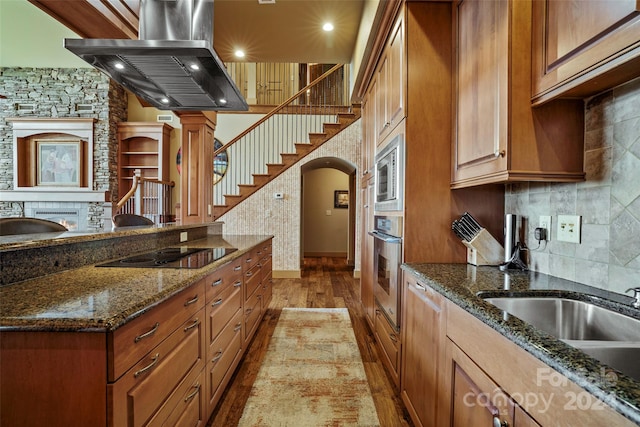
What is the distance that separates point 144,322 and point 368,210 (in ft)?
8.36

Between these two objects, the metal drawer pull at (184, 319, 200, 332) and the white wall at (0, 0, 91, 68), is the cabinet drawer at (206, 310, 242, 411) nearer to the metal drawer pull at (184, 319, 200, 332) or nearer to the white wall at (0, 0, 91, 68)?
the metal drawer pull at (184, 319, 200, 332)

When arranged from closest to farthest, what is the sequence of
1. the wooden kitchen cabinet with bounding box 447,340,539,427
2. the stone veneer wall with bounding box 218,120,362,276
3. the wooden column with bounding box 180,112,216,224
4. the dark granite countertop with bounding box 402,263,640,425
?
the dark granite countertop with bounding box 402,263,640,425 → the wooden kitchen cabinet with bounding box 447,340,539,427 → the wooden column with bounding box 180,112,216,224 → the stone veneer wall with bounding box 218,120,362,276

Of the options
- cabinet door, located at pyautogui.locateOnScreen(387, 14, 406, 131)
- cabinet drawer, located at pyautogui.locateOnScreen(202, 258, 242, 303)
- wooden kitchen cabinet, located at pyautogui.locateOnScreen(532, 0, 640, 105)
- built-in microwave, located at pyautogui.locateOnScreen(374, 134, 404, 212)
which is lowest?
cabinet drawer, located at pyautogui.locateOnScreen(202, 258, 242, 303)

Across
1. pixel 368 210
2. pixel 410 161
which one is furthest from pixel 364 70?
pixel 410 161

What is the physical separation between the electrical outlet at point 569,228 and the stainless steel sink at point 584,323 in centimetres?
32

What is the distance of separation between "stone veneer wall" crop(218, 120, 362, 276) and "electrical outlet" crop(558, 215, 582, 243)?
431 centimetres

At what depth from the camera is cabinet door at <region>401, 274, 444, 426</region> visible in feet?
4.53

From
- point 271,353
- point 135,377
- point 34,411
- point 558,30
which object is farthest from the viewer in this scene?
point 271,353

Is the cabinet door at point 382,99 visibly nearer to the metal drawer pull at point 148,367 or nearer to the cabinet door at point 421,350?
the cabinet door at point 421,350

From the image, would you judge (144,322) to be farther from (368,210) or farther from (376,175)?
(368,210)

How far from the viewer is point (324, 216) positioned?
839 cm

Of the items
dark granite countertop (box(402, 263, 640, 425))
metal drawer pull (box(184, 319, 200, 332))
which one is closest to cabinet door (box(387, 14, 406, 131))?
dark granite countertop (box(402, 263, 640, 425))

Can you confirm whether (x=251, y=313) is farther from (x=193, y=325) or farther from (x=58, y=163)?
(x=58, y=163)

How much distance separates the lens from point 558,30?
45.0 inches
